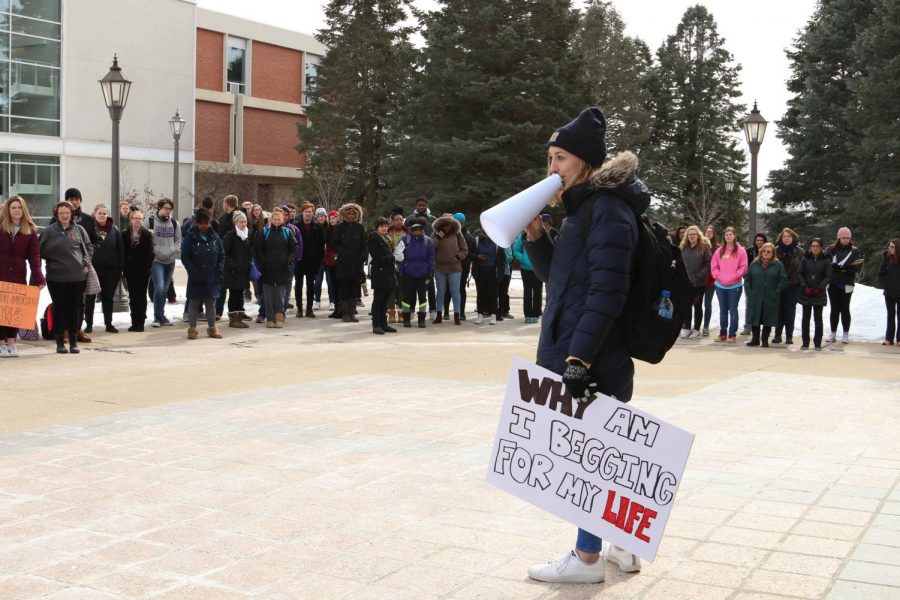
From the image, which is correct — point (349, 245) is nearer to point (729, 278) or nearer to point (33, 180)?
point (729, 278)

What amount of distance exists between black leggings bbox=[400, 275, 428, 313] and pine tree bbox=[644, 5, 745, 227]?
43722mm

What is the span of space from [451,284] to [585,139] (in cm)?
1428

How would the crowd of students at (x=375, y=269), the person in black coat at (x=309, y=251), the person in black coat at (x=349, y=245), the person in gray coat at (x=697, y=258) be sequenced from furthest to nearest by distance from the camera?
the person in black coat at (x=309, y=251) < the person in black coat at (x=349, y=245) < the person in gray coat at (x=697, y=258) < the crowd of students at (x=375, y=269)

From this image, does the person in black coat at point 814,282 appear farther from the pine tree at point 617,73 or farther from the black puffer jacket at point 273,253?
the pine tree at point 617,73

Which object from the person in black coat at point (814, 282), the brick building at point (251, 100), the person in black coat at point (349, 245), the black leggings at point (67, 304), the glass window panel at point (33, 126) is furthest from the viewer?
the brick building at point (251, 100)

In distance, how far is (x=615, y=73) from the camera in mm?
58844

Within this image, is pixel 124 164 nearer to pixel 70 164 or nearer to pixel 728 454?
pixel 70 164

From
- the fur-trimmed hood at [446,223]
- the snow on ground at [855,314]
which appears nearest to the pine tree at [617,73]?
the snow on ground at [855,314]

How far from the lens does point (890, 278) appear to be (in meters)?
16.8

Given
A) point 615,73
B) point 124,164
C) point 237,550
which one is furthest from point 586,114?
point 615,73

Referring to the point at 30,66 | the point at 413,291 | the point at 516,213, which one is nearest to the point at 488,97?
the point at 30,66

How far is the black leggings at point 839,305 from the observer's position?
56.5 feet

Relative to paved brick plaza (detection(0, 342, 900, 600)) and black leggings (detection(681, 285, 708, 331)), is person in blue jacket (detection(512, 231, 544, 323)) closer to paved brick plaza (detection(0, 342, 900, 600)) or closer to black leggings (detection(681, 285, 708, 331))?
black leggings (detection(681, 285, 708, 331))

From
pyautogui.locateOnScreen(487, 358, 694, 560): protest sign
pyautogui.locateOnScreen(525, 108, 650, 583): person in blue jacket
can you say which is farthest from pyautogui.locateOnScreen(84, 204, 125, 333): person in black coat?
pyautogui.locateOnScreen(525, 108, 650, 583): person in blue jacket
